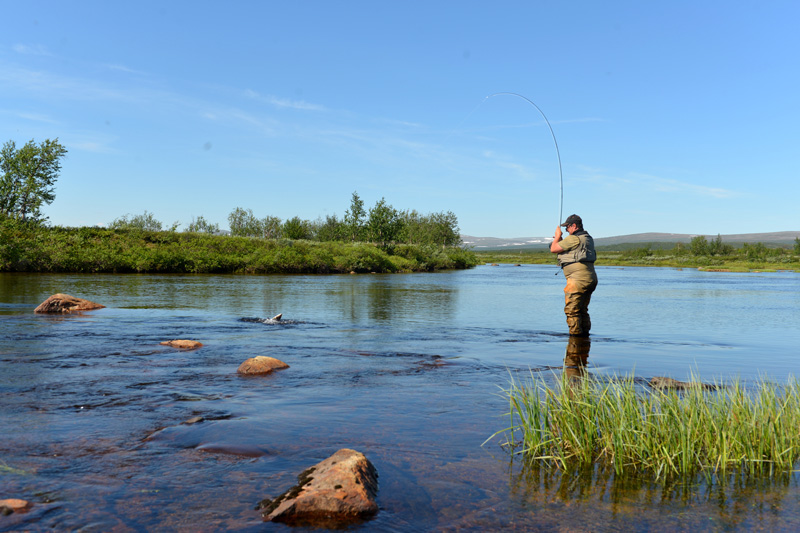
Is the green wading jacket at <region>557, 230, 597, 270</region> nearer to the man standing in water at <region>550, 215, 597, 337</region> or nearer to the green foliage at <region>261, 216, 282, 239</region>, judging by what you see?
the man standing in water at <region>550, 215, 597, 337</region>

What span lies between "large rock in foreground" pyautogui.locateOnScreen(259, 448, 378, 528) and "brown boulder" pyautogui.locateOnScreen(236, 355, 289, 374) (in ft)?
18.9

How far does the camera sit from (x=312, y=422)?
768cm

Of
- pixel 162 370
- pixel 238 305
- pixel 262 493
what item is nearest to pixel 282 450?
pixel 262 493

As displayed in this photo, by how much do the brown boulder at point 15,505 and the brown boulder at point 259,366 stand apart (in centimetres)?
592

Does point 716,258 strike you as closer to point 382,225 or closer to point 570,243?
point 382,225

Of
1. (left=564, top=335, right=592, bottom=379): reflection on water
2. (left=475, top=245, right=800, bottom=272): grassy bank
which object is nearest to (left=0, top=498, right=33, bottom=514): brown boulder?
(left=564, top=335, right=592, bottom=379): reflection on water

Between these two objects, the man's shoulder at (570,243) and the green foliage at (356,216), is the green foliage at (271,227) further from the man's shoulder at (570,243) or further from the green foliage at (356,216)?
the man's shoulder at (570,243)

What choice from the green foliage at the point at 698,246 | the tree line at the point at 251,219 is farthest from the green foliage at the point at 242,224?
the green foliage at the point at 698,246

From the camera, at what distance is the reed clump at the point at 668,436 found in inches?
228

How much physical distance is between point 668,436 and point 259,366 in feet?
24.2

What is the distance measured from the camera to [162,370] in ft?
35.9

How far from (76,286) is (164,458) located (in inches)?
1208

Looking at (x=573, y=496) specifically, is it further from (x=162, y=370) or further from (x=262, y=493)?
(x=162, y=370)

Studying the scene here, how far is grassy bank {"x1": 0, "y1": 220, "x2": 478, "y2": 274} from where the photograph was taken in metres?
43.9
